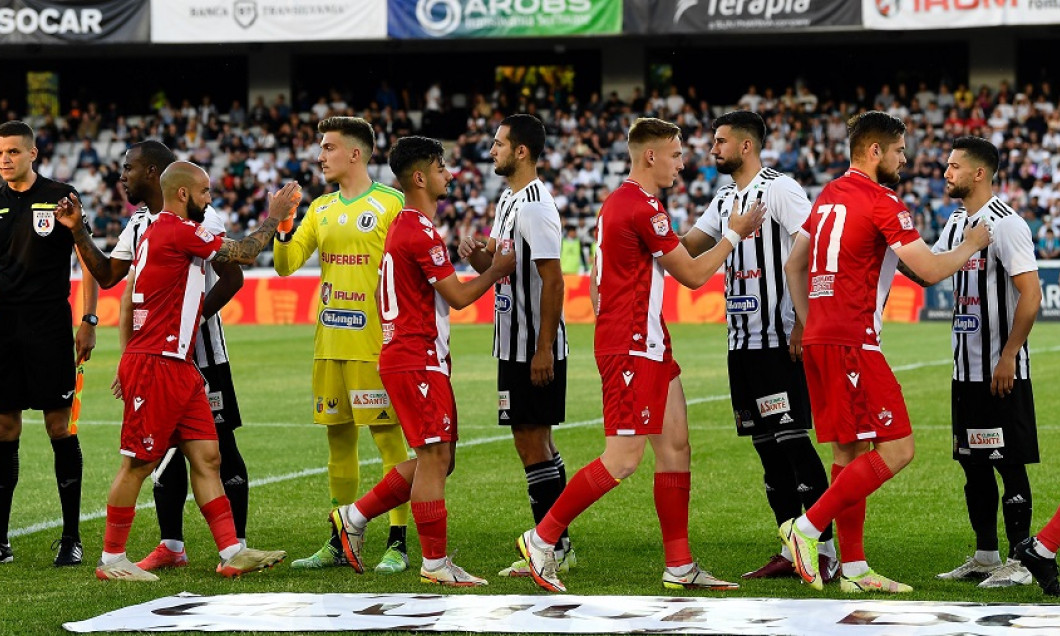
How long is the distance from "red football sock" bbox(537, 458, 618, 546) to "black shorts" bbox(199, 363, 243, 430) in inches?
Result: 75.9

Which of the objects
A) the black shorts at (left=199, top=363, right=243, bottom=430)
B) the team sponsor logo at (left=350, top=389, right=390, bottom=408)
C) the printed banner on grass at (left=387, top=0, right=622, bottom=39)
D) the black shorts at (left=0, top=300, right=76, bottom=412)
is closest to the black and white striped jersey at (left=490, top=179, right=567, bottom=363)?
the team sponsor logo at (left=350, top=389, right=390, bottom=408)

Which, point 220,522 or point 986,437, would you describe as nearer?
point 986,437

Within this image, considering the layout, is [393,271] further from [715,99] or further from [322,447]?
[715,99]

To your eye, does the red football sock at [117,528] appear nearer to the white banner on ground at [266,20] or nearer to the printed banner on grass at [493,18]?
the printed banner on grass at [493,18]

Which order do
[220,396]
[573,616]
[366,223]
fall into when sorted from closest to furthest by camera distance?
1. [573,616]
2. [366,223]
3. [220,396]

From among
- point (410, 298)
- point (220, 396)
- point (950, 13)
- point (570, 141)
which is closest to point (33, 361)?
point (220, 396)

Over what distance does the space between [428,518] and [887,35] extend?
34005 mm

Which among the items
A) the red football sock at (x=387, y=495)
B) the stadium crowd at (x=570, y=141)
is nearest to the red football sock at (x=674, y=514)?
the red football sock at (x=387, y=495)

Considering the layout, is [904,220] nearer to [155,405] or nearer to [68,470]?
[155,405]

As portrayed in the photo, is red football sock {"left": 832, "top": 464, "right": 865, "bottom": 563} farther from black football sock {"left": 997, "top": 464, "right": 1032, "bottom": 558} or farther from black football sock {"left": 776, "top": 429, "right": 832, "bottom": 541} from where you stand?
black football sock {"left": 997, "top": 464, "right": 1032, "bottom": 558}

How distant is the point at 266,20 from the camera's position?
37375 mm

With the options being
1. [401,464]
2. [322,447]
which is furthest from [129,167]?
[322,447]

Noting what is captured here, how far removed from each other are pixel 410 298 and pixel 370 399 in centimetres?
76

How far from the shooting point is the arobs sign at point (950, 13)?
34406 millimetres
